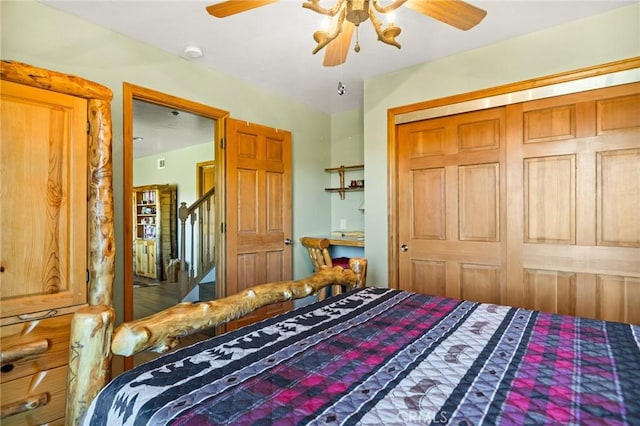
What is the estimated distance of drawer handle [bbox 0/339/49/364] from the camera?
144 cm

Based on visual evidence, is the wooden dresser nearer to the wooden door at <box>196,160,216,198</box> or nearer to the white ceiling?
the white ceiling

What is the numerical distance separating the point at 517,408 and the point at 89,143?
2.08 m

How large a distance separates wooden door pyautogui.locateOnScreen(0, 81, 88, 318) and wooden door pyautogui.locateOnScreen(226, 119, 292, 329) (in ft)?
4.84

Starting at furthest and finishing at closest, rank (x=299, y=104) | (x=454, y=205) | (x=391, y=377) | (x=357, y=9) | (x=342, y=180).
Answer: (x=342, y=180)
(x=299, y=104)
(x=454, y=205)
(x=357, y=9)
(x=391, y=377)

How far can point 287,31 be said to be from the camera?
7.97 feet

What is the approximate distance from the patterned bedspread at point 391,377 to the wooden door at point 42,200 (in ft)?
2.91

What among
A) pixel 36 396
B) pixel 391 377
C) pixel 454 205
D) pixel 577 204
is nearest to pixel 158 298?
pixel 36 396

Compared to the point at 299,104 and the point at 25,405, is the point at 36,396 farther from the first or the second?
the point at 299,104

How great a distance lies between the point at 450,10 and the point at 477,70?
52.3 inches

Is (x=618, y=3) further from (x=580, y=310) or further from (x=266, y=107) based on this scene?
(x=266, y=107)

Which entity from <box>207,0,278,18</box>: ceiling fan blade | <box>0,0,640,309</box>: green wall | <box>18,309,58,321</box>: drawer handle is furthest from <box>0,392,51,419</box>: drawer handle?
<box>207,0,278,18</box>: ceiling fan blade

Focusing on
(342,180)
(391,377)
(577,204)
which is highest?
(342,180)

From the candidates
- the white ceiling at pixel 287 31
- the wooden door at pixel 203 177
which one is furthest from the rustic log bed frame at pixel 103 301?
the wooden door at pixel 203 177

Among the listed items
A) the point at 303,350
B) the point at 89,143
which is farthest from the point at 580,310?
the point at 89,143
